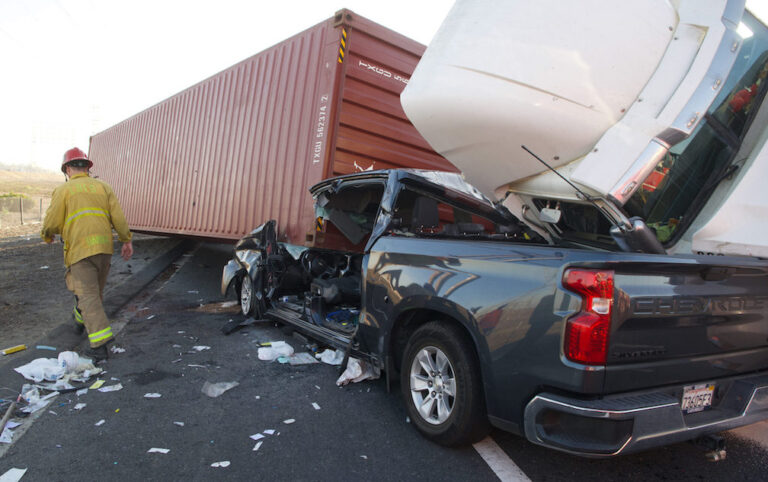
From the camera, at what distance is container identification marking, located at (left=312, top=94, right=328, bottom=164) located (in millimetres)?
5770

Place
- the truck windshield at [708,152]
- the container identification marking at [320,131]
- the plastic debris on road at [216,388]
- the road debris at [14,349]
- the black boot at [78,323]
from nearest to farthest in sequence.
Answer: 1. the truck windshield at [708,152]
2. the plastic debris on road at [216,388]
3. the road debris at [14,349]
4. the black boot at [78,323]
5. the container identification marking at [320,131]

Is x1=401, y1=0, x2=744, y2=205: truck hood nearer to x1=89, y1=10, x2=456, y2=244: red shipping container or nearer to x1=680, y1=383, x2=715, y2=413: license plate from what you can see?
x1=680, y1=383, x2=715, y2=413: license plate

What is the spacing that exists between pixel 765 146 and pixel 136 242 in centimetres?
1615

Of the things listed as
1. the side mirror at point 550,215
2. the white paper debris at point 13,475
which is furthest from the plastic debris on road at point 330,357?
the white paper debris at point 13,475

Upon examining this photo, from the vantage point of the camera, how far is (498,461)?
8.46 feet

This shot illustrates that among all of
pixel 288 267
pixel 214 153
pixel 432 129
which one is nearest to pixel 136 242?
pixel 214 153

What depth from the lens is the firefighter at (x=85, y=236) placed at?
417cm

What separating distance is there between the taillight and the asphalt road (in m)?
0.90

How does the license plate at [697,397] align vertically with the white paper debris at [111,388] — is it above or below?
above

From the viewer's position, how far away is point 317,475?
2.45 m

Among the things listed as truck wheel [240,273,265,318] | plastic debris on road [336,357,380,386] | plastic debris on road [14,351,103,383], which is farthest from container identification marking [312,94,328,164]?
plastic debris on road [14,351,103,383]

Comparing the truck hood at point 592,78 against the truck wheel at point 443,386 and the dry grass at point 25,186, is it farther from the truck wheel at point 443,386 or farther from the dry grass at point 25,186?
the dry grass at point 25,186

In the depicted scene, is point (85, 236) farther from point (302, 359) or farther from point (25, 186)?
point (25, 186)

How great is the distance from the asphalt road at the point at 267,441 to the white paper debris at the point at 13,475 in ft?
0.13
